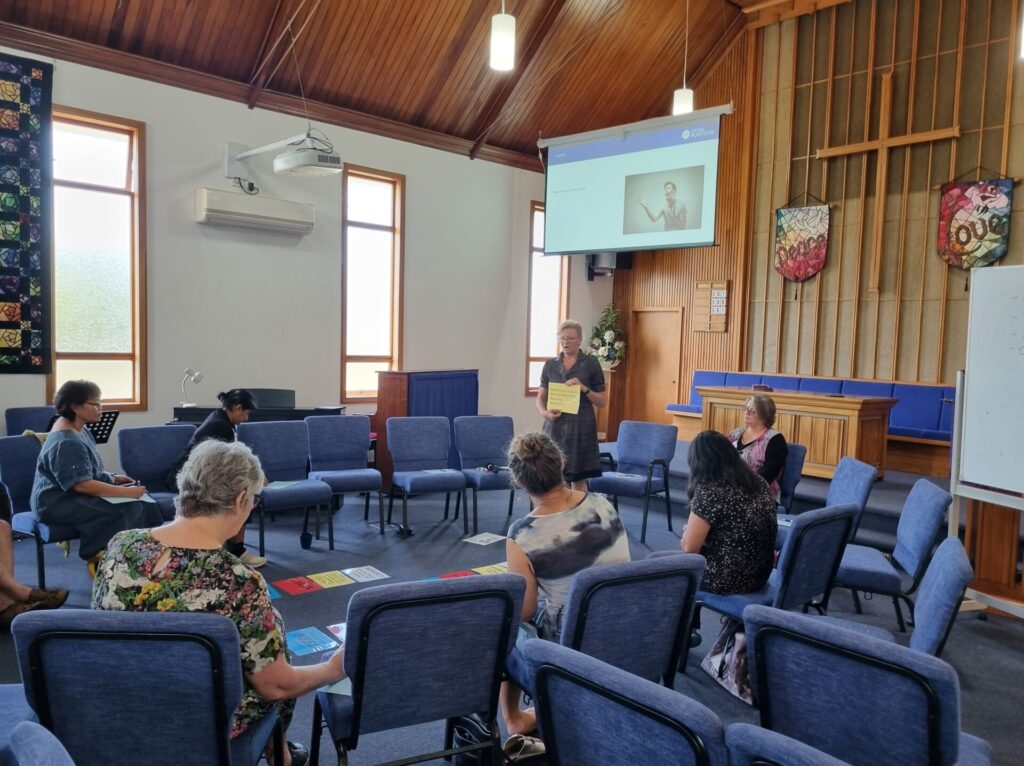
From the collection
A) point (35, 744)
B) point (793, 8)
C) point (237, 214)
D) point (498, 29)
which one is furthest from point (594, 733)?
point (793, 8)

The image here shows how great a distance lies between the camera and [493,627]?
2012 millimetres

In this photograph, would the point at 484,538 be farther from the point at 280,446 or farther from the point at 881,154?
the point at 881,154

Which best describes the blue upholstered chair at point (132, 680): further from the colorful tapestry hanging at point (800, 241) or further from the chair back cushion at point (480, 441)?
the colorful tapestry hanging at point (800, 241)

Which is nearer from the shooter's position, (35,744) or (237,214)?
(35,744)

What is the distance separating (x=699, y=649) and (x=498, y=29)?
422 centimetres

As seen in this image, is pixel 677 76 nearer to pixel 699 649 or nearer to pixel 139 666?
pixel 699 649

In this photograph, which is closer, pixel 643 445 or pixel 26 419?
pixel 26 419

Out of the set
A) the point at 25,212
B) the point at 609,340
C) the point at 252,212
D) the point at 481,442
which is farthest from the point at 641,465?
the point at 25,212

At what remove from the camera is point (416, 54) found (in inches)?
292

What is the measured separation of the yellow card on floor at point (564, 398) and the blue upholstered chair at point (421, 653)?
110 inches

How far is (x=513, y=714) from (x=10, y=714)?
1.48 metres

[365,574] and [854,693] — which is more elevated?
[854,693]

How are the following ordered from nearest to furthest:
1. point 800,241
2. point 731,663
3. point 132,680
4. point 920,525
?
point 132,680 → point 731,663 → point 920,525 → point 800,241

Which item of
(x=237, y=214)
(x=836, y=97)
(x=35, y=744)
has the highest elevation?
(x=836, y=97)
